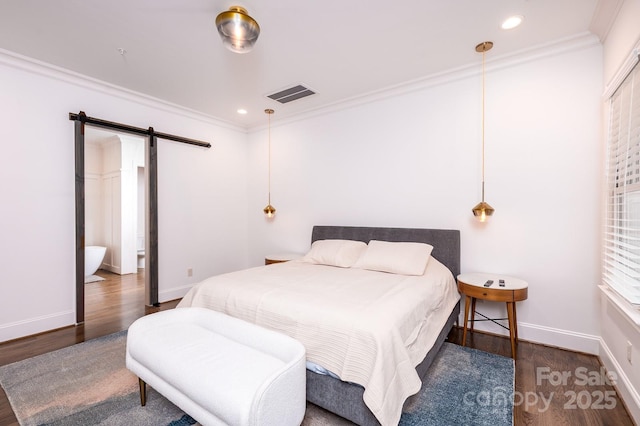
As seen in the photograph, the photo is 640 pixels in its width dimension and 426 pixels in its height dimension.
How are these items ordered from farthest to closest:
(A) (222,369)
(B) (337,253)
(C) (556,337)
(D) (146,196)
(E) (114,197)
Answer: (E) (114,197) → (D) (146,196) → (B) (337,253) → (C) (556,337) → (A) (222,369)

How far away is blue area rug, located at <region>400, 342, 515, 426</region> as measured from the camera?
1727 mm

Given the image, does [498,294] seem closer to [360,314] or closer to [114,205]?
[360,314]

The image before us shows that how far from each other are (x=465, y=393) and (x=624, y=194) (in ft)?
5.63

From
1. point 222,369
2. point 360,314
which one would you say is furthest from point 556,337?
point 222,369

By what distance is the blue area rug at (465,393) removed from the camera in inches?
68.0

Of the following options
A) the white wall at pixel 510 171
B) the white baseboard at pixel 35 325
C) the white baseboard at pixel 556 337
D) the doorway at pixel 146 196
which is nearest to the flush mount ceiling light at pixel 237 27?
the white wall at pixel 510 171

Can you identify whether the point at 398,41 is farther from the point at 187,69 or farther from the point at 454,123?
the point at 187,69

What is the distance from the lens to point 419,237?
324 cm

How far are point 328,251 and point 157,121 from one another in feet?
9.37

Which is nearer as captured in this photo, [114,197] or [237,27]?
[237,27]

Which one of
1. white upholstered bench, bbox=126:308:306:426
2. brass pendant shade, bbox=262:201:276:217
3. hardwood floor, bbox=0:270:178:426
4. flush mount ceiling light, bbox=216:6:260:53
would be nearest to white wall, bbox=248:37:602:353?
brass pendant shade, bbox=262:201:276:217

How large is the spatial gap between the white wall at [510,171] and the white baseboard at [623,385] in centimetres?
24

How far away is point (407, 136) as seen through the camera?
3.49m

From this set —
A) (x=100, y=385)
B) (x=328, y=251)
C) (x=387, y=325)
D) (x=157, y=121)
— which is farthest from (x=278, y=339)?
(x=157, y=121)
